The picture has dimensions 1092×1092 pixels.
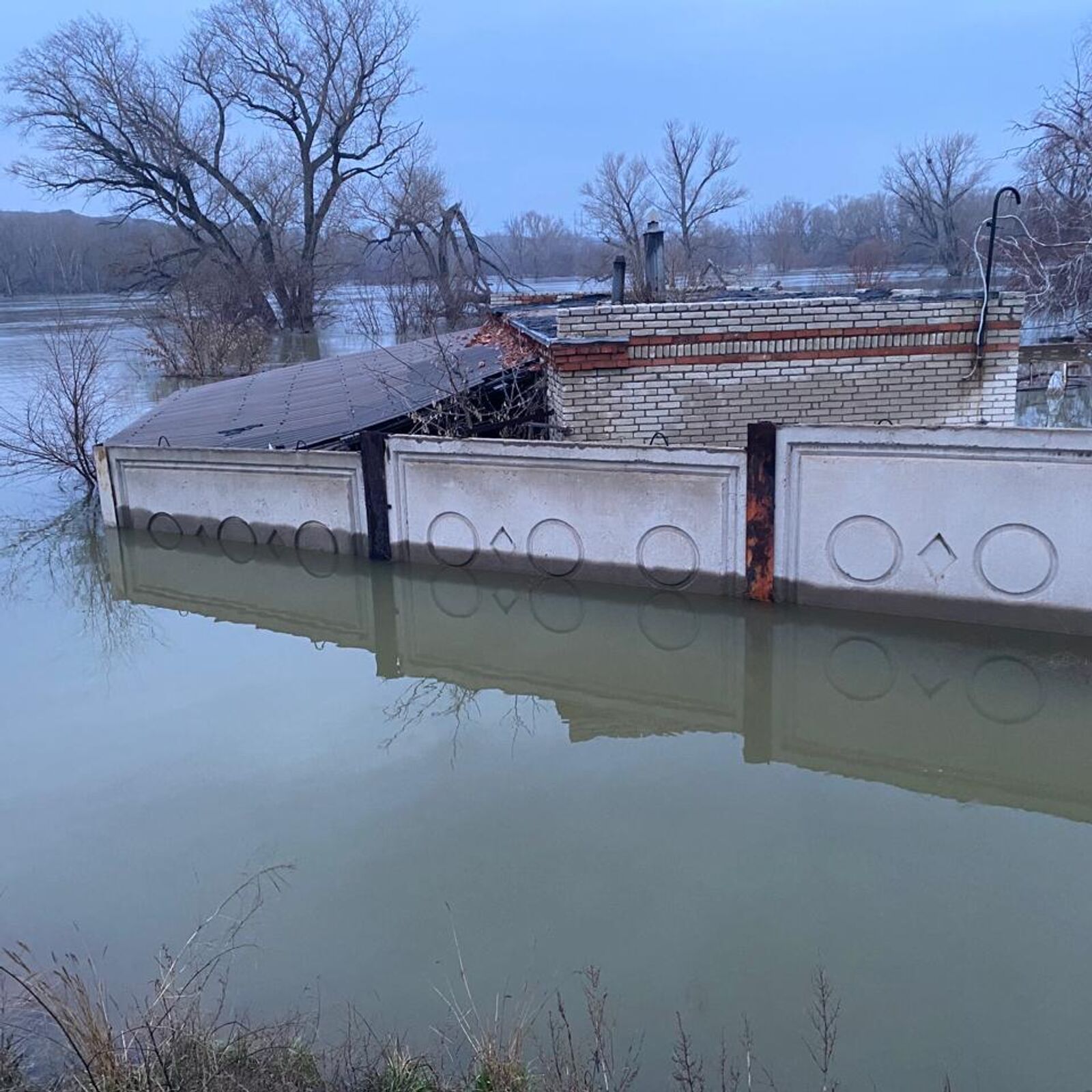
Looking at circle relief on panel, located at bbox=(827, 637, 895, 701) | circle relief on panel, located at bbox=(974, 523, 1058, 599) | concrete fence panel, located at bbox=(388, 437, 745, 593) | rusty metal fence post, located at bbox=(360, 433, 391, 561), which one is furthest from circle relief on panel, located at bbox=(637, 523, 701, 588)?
rusty metal fence post, located at bbox=(360, 433, 391, 561)

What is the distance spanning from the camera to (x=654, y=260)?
12227 mm

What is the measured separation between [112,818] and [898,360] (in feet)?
23.5

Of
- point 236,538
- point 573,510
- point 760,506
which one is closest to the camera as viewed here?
point 760,506

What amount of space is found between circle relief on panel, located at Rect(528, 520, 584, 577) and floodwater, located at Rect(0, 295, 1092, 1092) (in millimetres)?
448

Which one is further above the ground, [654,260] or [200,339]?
[654,260]

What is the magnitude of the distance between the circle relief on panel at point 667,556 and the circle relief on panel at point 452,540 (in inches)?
58.0

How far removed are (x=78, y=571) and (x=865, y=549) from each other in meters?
6.86

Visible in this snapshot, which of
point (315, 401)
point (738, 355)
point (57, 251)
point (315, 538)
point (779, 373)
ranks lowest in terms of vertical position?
point (315, 538)

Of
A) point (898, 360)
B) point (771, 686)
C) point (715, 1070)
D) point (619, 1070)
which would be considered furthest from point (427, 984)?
point (898, 360)

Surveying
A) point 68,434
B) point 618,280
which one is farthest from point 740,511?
point 68,434

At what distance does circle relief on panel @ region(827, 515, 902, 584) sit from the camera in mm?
6730

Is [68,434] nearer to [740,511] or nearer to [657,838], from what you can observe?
[740,511]

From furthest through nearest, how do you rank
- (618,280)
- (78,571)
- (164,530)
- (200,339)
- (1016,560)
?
(200,339), (618,280), (164,530), (78,571), (1016,560)

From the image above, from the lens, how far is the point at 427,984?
3.52 metres
